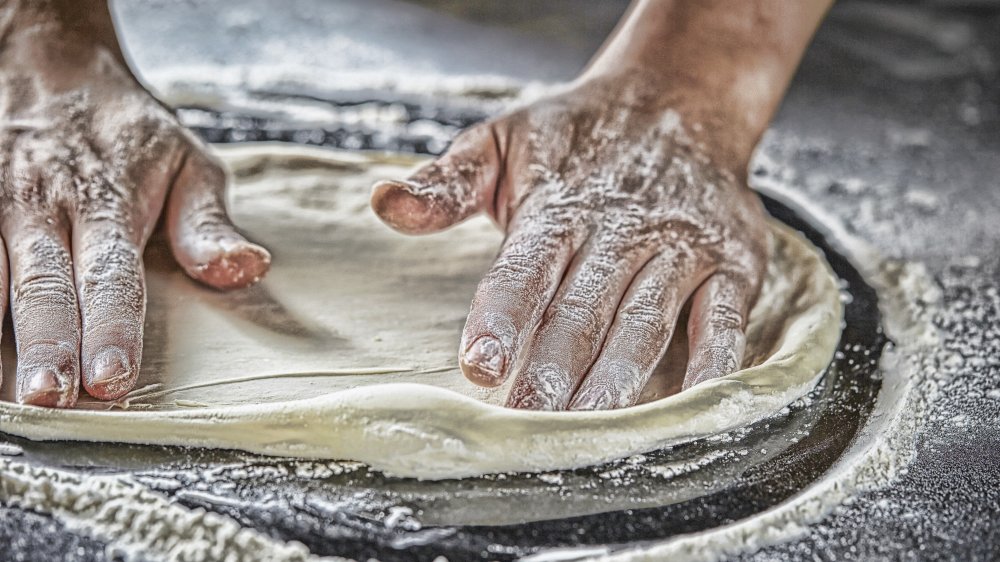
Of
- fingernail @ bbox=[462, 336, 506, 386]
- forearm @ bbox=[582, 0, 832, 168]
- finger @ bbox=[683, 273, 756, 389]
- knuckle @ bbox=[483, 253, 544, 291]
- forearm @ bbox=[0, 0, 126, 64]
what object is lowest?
forearm @ bbox=[0, 0, 126, 64]

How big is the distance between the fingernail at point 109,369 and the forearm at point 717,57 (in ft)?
2.55

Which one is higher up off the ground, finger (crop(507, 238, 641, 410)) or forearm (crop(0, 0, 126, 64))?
finger (crop(507, 238, 641, 410))

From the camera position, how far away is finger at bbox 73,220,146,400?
103 cm

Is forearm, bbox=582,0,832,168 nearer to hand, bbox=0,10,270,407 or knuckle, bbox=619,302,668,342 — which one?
knuckle, bbox=619,302,668,342

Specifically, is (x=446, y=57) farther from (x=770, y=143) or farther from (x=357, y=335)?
(x=357, y=335)

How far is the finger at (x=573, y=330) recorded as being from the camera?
103cm

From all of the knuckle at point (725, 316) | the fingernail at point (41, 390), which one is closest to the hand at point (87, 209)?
the fingernail at point (41, 390)

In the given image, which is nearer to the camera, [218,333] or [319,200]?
[218,333]

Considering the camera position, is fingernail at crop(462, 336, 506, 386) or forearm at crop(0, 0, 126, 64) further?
forearm at crop(0, 0, 126, 64)

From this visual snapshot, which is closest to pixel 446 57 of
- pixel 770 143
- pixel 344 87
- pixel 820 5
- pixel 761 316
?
pixel 344 87

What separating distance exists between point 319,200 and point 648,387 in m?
0.67

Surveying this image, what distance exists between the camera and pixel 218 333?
3.89 feet

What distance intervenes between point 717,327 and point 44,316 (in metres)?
0.78

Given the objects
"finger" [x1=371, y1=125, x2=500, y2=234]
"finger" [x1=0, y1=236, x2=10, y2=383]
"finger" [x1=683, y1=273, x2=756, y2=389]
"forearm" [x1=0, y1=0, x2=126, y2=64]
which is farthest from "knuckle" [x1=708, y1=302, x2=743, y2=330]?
"forearm" [x1=0, y1=0, x2=126, y2=64]
